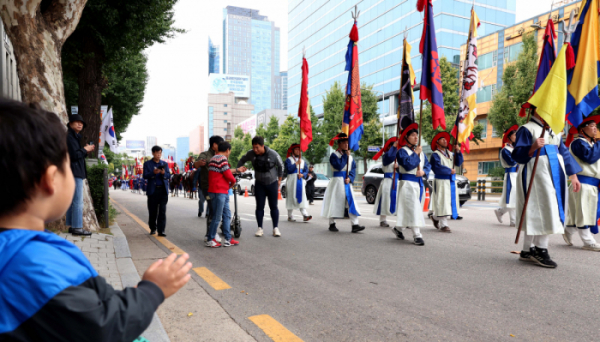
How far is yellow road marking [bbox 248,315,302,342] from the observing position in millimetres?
3081

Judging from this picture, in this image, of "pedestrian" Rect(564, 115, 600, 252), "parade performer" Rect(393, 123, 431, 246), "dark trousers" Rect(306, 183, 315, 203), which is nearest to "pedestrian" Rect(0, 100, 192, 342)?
"parade performer" Rect(393, 123, 431, 246)

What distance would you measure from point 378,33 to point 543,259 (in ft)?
148

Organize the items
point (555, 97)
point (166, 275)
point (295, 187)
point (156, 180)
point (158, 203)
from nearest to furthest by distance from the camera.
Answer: point (166, 275) → point (555, 97) → point (156, 180) → point (158, 203) → point (295, 187)

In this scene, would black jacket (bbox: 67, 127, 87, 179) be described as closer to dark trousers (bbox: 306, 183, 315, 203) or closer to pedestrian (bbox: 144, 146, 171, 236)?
pedestrian (bbox: 144, 146, 171, 236)

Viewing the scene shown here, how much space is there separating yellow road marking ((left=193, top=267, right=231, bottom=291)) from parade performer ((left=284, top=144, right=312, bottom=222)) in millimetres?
5290

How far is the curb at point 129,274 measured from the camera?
9.53 feet

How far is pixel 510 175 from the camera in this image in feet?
31.5

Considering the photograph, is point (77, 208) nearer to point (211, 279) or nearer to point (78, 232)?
point (78, 232)

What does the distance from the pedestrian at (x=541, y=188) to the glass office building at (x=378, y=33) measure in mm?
28775

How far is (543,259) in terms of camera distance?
16.8 ft

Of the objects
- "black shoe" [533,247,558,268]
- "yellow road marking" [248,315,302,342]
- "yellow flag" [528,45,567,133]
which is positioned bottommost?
"yellow road marking" [248,315,302,342]

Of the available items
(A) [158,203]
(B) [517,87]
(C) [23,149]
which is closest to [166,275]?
(C) [23,149]

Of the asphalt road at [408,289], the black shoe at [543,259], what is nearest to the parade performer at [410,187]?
the asphalt road at [408,289]

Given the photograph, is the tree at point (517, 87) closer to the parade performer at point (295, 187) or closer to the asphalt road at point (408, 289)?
the parade performer at point (295, 187)
